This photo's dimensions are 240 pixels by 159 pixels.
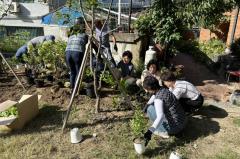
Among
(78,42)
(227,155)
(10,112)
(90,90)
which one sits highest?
(78,42)

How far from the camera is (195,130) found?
6.05 meters

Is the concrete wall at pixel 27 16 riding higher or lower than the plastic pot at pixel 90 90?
higher

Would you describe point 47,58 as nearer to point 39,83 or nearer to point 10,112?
point 39,83

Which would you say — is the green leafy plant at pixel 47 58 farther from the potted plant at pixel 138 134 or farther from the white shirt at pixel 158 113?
the white shirt at pixel 158 113

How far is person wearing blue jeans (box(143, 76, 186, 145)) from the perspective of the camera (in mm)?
5230

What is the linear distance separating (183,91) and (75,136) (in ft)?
6.95

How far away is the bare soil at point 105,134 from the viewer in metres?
5.32

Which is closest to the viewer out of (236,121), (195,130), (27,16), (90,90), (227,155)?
(227,155)

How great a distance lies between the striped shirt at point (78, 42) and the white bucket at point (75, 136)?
6.85ft

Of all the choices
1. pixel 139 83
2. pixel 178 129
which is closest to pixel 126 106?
pixel 139 83

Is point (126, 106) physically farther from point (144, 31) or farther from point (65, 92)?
point (144, 31)

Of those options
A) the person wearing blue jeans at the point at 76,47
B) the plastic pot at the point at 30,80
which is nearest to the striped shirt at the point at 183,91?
the person wearing blue jeans at the point at 76,47

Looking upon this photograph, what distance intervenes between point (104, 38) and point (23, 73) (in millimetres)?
2508

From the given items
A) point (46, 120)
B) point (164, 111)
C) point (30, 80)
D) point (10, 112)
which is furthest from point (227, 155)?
point (30, 80)
